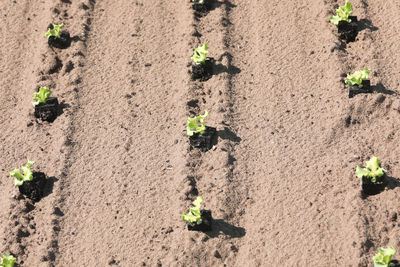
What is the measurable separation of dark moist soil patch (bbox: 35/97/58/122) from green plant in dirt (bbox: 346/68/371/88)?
252cm

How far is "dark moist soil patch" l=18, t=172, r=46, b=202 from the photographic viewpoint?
14.9ft

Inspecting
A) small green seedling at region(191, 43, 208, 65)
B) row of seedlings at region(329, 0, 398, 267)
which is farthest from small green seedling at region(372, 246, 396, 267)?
small green seedling at region(191, 43, 208, 65)

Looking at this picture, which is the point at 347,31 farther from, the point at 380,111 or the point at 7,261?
the point at 7,261

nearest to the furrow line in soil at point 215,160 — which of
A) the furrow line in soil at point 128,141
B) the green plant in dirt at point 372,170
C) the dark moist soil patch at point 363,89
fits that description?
the furrow line in soil at point 128,141

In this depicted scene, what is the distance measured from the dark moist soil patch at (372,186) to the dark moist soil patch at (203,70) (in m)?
1.70

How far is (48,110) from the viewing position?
5.04 metres

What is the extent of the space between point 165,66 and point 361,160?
1.98 metres

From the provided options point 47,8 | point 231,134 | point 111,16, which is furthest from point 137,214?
point 47,8

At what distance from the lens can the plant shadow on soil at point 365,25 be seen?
17.8ft

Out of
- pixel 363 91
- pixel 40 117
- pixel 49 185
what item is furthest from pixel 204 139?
pixel 40 117

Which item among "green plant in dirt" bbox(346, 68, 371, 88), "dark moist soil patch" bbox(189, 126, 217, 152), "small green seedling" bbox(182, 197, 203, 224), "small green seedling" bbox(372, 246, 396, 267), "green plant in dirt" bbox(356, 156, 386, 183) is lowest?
"small green seedling" bbox(372, 246, 396, 267)

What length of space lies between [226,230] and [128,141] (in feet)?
3.88

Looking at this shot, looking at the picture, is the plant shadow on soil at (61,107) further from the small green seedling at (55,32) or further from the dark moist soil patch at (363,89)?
the dark moist soil patch at (363,89)

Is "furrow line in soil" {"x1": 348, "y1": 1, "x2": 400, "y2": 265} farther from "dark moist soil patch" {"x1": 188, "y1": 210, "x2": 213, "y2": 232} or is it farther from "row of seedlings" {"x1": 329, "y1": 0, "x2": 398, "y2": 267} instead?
"dark moist soil patch" {"x1": 188, "y1": 210, "x2": 213, "y2": 232}
